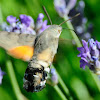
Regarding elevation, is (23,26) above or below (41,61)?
above

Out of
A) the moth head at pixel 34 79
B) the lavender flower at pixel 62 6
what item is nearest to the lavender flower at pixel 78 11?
the lavender flower at pixel 62 6

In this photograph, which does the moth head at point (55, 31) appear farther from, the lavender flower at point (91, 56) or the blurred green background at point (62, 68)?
the blurred green background at point (62, 68)

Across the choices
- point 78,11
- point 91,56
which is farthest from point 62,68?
point 91,56

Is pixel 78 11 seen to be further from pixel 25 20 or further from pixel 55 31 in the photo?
pixel 55 31

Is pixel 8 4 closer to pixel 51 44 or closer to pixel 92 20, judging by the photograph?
pixel 92 20

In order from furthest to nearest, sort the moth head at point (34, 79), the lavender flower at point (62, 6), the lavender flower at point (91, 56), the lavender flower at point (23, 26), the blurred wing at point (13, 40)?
the lavender flower at point (62, 6) < the lavender flower at point (23, 26) < the lavender flower at point (91, 56) < the blurred wing at point (13, 40) < the moth head at point (34, 79)

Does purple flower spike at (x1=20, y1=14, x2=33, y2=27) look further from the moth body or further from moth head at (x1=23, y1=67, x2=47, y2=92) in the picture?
moth head at (x1=23, y1=67, x2=47, y2=92)
